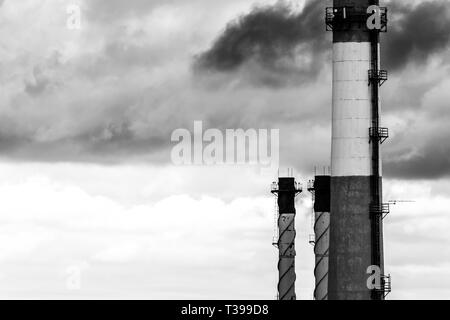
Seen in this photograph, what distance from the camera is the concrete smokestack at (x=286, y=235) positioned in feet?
350

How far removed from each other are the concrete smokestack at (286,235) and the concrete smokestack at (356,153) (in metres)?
26.4

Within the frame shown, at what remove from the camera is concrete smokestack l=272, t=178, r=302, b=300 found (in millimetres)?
106688

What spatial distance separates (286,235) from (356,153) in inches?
1115

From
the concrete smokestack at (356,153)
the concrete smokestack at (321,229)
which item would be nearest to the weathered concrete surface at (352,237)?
the concrete smokestack at (356,153)

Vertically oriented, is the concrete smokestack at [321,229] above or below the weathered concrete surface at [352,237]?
above

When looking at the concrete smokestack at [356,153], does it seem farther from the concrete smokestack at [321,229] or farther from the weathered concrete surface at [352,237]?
the concrete smokestack at [321,229]

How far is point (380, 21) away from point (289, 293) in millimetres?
33482

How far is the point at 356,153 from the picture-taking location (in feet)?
261

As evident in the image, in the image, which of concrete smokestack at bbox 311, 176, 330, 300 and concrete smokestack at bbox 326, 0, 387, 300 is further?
concrete smokestack at bbox 311, 176, 330, 300

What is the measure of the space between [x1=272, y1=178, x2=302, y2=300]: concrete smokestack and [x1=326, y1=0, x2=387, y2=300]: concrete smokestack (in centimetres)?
2637

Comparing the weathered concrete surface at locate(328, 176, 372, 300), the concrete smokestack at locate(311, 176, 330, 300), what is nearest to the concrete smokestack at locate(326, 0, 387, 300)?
the weathered concrete surface at locate(328, 176, 372, 300)

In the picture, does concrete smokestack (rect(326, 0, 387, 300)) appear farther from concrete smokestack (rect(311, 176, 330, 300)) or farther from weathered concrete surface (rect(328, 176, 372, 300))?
concrete smokestack (rect(311, 176, 330, 300))
